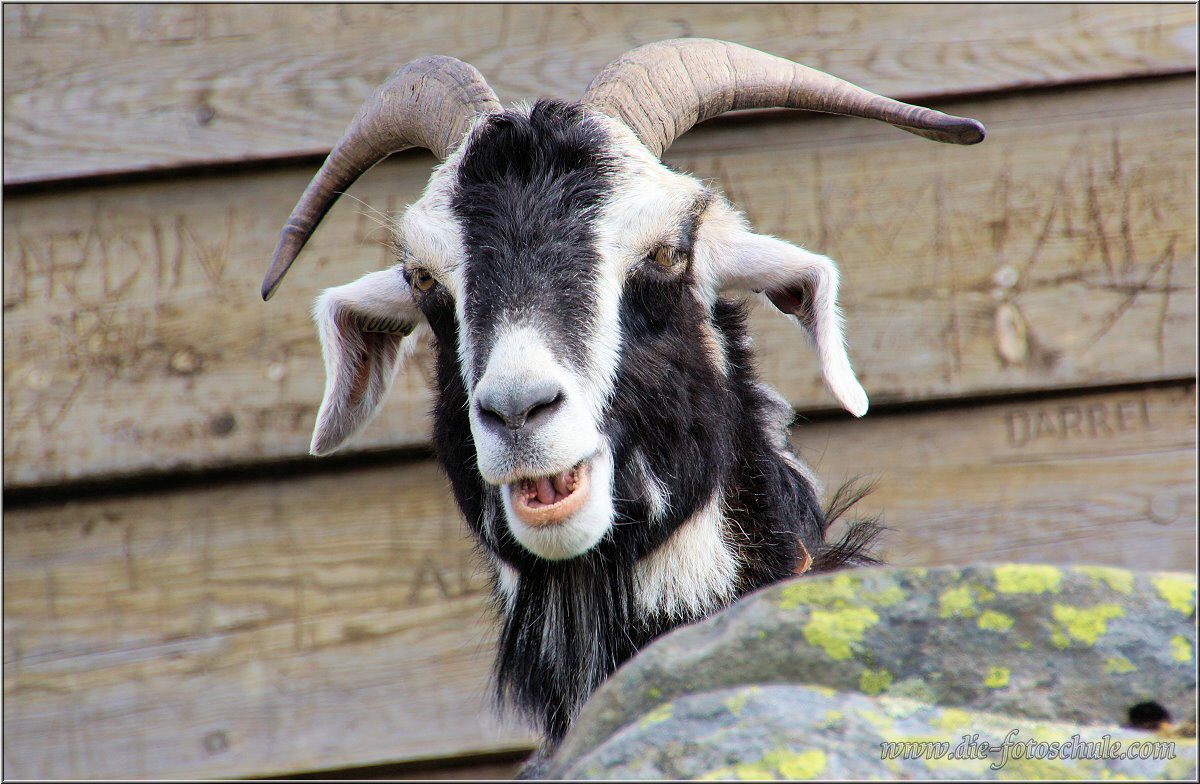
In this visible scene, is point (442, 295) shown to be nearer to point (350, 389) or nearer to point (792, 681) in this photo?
point (350, 389)

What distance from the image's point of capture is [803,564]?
2646 millimetres

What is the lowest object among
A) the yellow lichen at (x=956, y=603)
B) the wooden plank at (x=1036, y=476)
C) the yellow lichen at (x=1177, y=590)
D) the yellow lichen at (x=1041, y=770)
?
the wooden plank at (x=1036, y=476)

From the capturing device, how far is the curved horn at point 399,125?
275cm

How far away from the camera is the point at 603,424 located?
2254mm

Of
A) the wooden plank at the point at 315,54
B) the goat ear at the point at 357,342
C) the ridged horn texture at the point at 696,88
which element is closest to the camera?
the ridged horn texture at the point at 696,88

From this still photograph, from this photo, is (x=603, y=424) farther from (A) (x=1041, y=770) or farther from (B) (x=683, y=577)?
(A) (x=1041, y=770)

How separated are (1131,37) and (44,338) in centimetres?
403

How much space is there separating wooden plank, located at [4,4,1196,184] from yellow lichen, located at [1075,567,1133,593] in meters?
2.63

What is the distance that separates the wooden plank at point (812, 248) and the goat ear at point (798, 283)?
1097 mm

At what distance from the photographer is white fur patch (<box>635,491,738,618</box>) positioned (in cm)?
254

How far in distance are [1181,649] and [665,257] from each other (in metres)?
1.42

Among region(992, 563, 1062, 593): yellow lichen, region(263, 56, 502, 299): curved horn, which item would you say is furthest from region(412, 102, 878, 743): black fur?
region(992, 563, 1062, 593): yellow lichen

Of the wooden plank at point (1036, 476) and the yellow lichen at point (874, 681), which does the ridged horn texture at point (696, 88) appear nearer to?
the wooden plank at point (1036, 476)

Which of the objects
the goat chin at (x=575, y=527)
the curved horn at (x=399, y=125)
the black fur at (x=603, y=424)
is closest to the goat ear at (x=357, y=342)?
the curved horn at (x=399, y=125)
